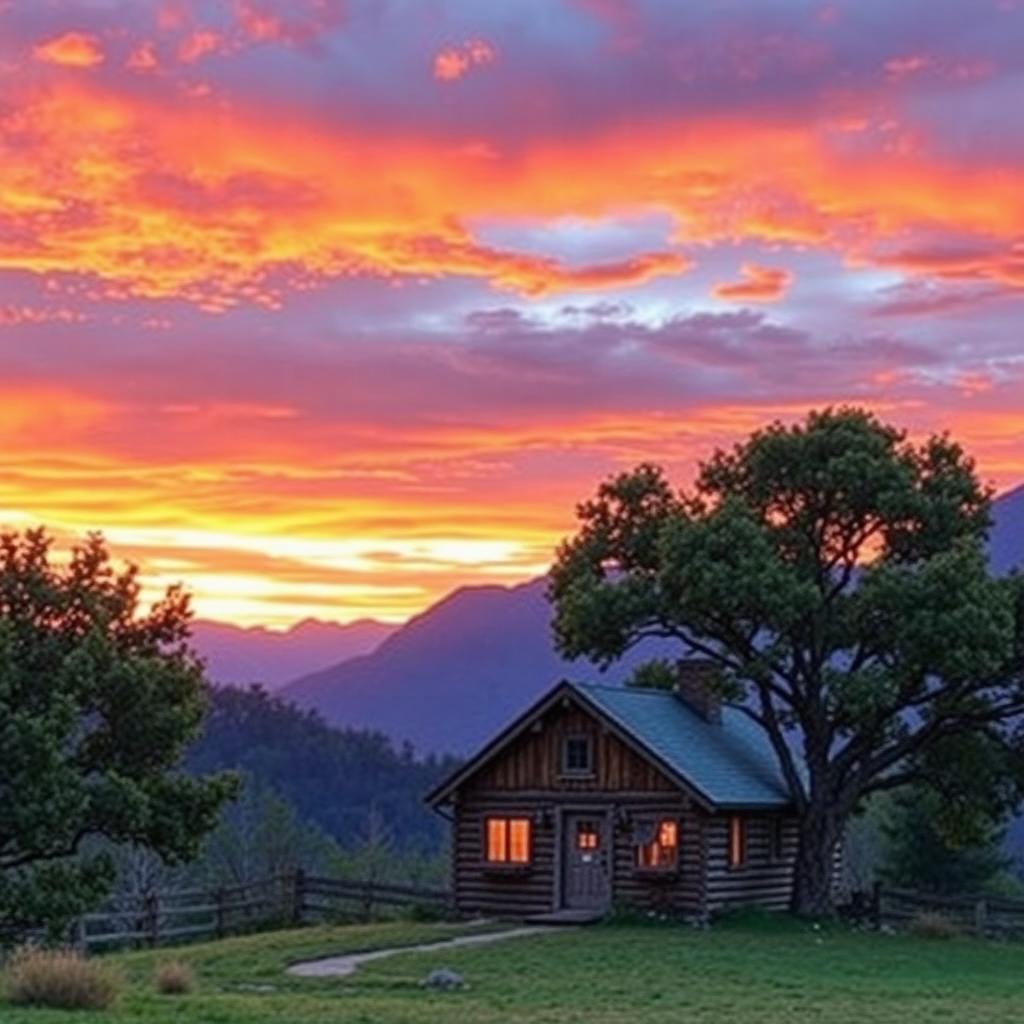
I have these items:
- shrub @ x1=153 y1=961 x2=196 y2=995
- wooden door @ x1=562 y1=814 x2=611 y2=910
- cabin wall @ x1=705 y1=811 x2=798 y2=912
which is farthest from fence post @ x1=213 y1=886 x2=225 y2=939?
shrub @ x1=153 y1=961 x2=196 y2=995

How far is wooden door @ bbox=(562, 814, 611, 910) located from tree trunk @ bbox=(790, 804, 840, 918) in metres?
5.71

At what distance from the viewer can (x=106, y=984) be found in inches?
907

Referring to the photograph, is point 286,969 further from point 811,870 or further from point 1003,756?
point 1003,756

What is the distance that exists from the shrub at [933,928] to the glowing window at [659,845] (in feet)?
21.4

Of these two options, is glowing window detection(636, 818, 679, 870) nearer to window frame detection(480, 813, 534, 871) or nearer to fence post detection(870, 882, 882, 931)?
window frame detection(480, 813, 534, 871)

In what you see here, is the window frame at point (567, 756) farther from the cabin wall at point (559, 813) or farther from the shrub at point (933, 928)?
the shrub at point (933, 928)

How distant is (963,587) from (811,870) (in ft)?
31.8

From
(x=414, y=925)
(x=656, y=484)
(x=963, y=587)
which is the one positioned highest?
(x=656, y=484)

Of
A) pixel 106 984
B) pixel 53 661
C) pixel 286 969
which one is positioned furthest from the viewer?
pixel 286 969

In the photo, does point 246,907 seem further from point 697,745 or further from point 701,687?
point 701,687

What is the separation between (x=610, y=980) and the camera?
34.0 m

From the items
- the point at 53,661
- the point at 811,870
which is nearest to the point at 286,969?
the point at 53,661

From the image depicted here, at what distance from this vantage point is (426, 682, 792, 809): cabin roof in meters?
51.2

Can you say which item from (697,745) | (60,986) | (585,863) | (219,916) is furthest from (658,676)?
(60,986)
